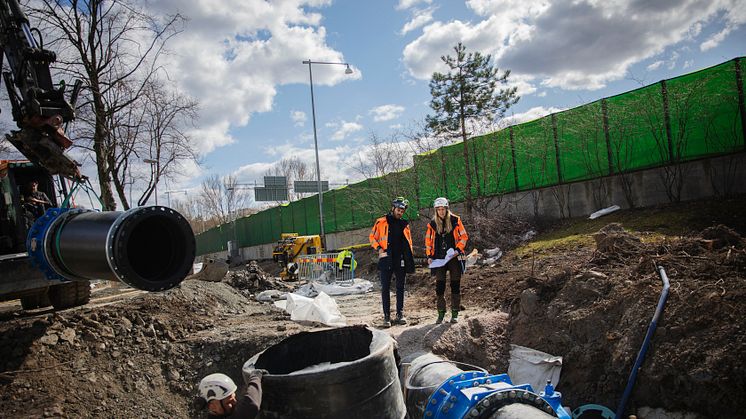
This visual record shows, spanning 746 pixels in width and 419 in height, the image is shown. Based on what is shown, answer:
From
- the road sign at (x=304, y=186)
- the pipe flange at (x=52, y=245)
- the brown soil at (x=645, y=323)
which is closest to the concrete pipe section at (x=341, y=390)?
the pipe flange at (x=52, y=245)

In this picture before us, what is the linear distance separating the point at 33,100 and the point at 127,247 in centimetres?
173

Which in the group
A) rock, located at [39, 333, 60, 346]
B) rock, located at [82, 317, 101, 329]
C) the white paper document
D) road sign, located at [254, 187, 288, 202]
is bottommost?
rock, located at [39, 333, 60, 346]

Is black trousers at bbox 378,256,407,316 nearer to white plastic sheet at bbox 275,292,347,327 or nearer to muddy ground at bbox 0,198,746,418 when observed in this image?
muddy ground at bbox 0,198,746,418

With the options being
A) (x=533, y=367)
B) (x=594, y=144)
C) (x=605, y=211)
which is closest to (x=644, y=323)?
(x=533, y=367)

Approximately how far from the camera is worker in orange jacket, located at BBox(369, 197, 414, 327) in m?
7.09

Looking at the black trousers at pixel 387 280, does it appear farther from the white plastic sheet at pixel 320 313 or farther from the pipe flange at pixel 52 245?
the pipe flange at pixel 52 245

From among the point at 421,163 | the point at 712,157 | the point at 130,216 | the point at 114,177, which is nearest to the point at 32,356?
the point at 130,216

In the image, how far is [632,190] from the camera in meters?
12.4

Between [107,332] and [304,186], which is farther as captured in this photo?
[304,186]

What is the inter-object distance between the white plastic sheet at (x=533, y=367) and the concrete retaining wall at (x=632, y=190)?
7.89m

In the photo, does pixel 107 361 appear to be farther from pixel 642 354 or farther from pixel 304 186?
pixel 304 186

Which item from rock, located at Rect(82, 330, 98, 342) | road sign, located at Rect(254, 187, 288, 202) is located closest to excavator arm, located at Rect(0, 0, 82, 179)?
rock, located at Rect(82, 330, 98, 342)

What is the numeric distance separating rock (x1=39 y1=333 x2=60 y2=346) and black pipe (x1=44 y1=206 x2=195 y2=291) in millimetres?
2913

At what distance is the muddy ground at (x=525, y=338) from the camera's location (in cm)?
428
